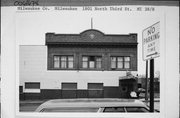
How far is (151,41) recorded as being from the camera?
2.64 metres

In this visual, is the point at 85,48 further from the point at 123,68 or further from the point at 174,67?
the point at 174,67

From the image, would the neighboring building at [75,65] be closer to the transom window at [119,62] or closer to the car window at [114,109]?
the transom window at [119,62]

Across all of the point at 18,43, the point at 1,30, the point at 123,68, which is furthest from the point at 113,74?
the point at 1,30

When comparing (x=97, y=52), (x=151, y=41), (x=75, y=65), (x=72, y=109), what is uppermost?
(x=151, y=41)

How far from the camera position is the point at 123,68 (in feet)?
8.63

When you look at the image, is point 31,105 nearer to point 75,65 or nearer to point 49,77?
point 49,77

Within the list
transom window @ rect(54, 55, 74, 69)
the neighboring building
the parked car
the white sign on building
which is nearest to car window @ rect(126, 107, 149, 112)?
the parked car

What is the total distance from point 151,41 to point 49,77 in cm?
100

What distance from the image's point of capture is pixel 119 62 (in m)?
2.61

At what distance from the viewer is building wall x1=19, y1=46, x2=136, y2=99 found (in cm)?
262

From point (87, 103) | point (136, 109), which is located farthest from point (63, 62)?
point (136, 109)

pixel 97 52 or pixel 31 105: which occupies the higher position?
pixel 97 52

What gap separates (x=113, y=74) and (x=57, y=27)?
0.68 meters

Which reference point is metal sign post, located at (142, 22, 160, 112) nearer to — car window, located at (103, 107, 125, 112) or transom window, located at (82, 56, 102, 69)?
car window, located at (103, 107, 125, 112)
